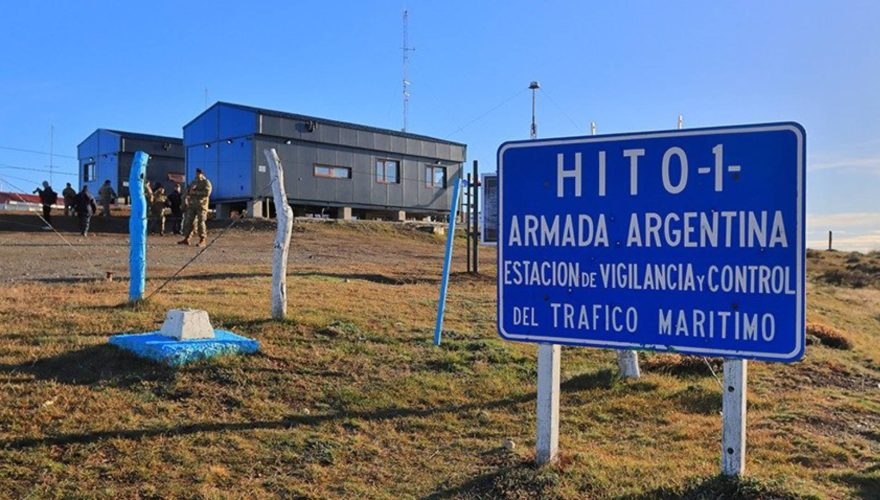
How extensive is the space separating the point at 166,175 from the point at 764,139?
35.0 m

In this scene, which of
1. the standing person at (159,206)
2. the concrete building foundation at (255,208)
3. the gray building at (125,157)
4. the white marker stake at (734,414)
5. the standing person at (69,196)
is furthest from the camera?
the gray building at (125,157)

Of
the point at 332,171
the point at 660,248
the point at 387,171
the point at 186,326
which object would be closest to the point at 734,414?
the point at 660,248

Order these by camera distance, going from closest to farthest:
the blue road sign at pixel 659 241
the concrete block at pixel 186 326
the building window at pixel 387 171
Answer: the blue road sign at pixel 659 241, the concrete block at pixel 186 326, the building window at pixel 387 171

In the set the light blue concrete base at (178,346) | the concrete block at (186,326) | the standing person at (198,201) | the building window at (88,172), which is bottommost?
the light blue concrete base at (178,346)

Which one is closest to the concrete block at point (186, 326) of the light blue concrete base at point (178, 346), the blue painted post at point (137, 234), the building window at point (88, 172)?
the light blue concrete base at point (178, 346)

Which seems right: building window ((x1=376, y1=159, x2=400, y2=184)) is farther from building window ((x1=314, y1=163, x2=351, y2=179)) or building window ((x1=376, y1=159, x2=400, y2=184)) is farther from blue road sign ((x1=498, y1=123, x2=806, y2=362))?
blue road sign ((x1=498, y1=123, x2=806, y2=362))

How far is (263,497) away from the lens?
3674 millimetres

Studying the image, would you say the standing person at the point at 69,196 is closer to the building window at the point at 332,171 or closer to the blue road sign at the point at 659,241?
the building window at the point at 332,171

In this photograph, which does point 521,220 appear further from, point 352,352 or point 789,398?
point 789,398

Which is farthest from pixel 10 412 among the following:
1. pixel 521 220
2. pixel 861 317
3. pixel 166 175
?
pixel 166 175

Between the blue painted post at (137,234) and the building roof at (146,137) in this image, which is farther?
the building roof at (146,137)

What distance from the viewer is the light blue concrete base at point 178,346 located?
5.36 meters

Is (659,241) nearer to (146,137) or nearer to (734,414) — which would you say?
(734,414)

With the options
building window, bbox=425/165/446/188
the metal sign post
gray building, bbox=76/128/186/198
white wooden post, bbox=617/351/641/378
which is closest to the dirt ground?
white wooden post, bbox=617/351/641/378
